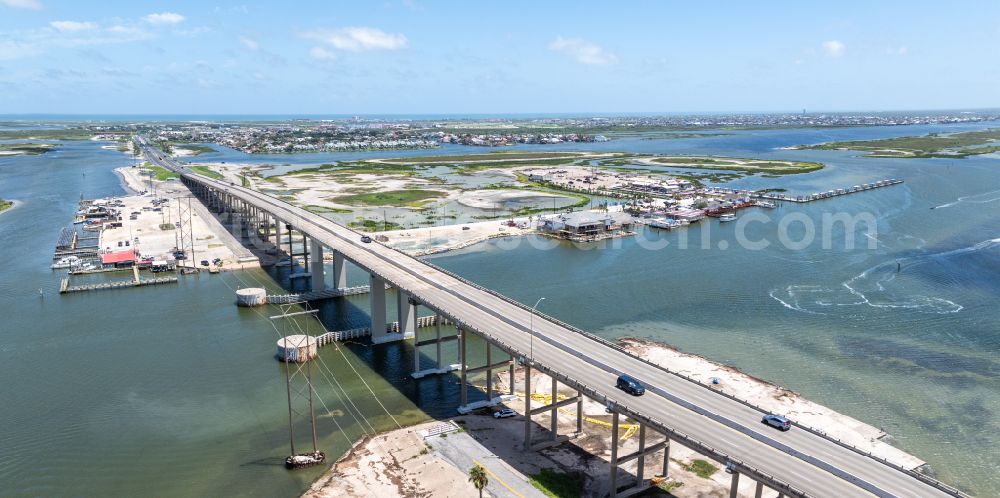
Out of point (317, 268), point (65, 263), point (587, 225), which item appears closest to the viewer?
point (317, 268)

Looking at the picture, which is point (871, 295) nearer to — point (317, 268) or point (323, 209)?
point (317, 268)

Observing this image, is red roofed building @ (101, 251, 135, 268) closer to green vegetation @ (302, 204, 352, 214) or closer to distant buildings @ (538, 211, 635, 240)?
green vegetation @ (302, 204, 352, 214)

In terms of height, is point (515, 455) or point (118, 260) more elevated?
point (118, 260)

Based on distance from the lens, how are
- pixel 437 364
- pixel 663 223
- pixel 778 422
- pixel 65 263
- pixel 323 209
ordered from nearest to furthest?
1. pixel 778 422
2. pixel 437 364
3. pixel 65 263
4. pixel 663 223
5. pixel 323 209

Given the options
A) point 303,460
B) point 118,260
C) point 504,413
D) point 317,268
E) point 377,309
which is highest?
point 317,268

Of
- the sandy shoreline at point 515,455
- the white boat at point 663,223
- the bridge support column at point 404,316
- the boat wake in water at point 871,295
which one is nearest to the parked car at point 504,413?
the sandy shoreline at point 515,455

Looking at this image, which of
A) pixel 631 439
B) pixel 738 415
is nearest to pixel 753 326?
pixel 631 439

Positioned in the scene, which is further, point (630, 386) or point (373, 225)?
point (373, 225)

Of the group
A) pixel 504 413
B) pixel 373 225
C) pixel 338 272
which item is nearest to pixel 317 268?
pixel 338 272
